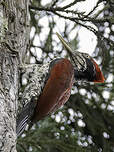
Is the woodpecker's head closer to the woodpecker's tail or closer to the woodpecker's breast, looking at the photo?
the woodpecker's breast

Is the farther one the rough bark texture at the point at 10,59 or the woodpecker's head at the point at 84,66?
the woodpecker's head at the point at 84,66

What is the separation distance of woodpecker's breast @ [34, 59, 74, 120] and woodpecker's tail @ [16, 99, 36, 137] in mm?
114

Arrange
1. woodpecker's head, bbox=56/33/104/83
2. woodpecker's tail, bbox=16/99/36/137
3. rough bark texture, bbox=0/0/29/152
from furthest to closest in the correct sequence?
woodpecker's head, bbox=56/33/104/83 → woodpecker's tail, bbox=16/99/36/137 → rough bark texture, bbox=0/0/29/152

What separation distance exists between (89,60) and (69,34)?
1.32 feet

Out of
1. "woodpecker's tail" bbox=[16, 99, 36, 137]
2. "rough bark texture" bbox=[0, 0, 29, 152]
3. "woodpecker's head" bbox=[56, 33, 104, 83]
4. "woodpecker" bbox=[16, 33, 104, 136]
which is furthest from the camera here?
"woodpecker's head" bbox=[56, 33, 104, 83]

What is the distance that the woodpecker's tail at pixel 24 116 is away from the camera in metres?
2.18

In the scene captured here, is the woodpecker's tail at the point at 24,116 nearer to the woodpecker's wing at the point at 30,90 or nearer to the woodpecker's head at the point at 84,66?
the woodpecker's wing at the point at 30,90

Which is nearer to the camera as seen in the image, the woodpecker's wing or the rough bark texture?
the rough bark texture

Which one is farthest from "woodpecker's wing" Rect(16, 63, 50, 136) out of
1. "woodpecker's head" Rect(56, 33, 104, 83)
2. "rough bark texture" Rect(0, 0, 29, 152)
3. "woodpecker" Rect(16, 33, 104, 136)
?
"woodpecker's head" Rect(56, 33, 104, 83)

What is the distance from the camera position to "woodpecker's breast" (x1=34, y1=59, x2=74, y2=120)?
8.34ft

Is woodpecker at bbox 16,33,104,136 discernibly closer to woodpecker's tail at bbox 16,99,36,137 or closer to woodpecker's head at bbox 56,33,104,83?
woodpecker's tail at bbox 16,99,36,137

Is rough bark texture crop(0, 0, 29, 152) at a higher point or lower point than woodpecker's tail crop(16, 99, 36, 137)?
higher

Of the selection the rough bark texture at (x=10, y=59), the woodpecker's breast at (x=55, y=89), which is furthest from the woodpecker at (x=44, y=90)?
the rough bark texture at (x=10, y=59)

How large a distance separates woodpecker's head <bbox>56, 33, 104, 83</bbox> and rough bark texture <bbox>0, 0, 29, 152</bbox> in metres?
0.68
